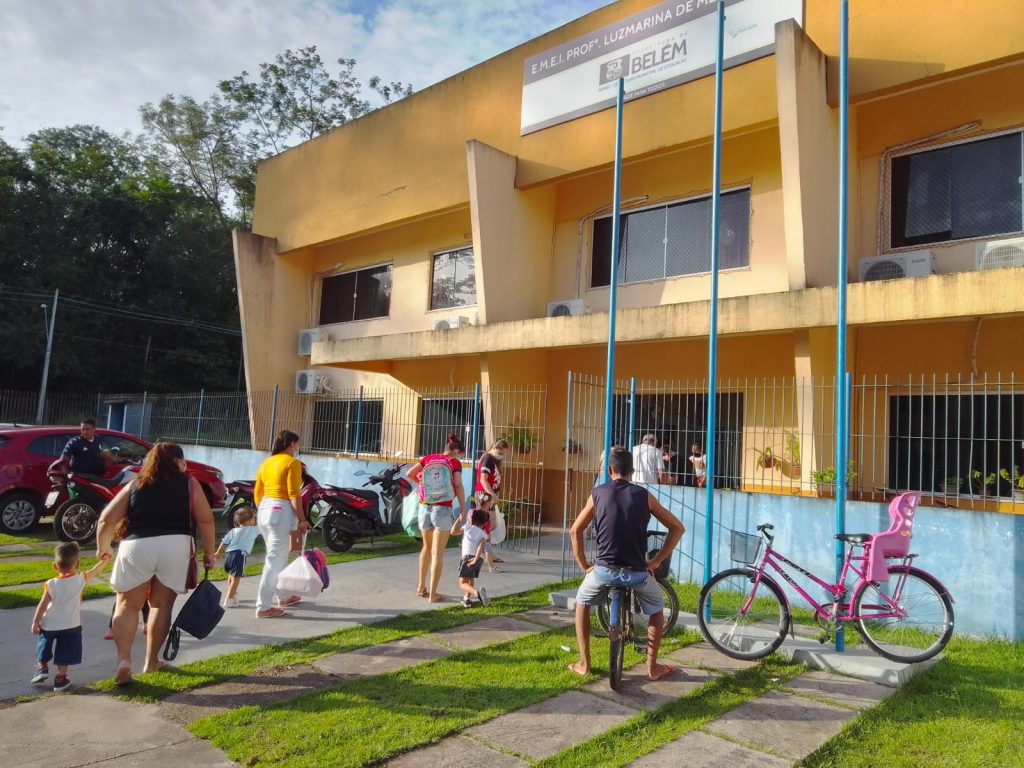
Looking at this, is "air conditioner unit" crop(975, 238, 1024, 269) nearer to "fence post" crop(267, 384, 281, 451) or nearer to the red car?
the red car

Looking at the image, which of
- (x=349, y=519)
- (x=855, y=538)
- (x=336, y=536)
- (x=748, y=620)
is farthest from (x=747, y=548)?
(x=336, y=536)

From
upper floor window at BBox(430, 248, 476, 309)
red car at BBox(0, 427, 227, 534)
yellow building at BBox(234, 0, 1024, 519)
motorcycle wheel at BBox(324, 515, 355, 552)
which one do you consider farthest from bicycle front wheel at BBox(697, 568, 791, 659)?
upper floor window at BBox(430, 248, 476, 309)

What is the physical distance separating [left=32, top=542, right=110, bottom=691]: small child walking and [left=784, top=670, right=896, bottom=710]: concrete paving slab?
179 inches

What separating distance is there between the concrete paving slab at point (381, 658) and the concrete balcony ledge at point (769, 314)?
18.7 feet

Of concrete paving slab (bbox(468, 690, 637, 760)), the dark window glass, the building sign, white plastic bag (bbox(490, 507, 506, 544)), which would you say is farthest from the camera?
the dark window glass

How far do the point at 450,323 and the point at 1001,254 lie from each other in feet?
28.7

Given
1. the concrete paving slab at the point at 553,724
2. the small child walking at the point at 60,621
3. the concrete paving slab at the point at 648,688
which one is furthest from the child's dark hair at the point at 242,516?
the concrete paving slab at the point at 648,688

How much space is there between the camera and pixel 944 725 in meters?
4.30

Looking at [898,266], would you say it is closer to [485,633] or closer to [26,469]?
[485,633]

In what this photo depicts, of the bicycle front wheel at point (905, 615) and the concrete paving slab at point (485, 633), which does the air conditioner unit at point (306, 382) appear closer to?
the concrete paving slab at point (485, 633)

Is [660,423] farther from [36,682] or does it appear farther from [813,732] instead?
[36,682]

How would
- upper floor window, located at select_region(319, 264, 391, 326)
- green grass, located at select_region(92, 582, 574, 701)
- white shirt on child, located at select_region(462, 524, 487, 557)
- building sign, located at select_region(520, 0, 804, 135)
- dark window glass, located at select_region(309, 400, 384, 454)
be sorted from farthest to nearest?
upper floor window, located at select_region(319, 264, 391, 326) < dark window glass, located at select_region(309, 400, 384, 454) < building sign, located at select_region(520, 0, 804, 135) < white shirt on child, located at select_region(462, 524, 487, 557) < green grass, located at select_region(92, 582, 574, 701)

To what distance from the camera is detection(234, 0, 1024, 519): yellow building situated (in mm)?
8625

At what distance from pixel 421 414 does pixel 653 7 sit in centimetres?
844
